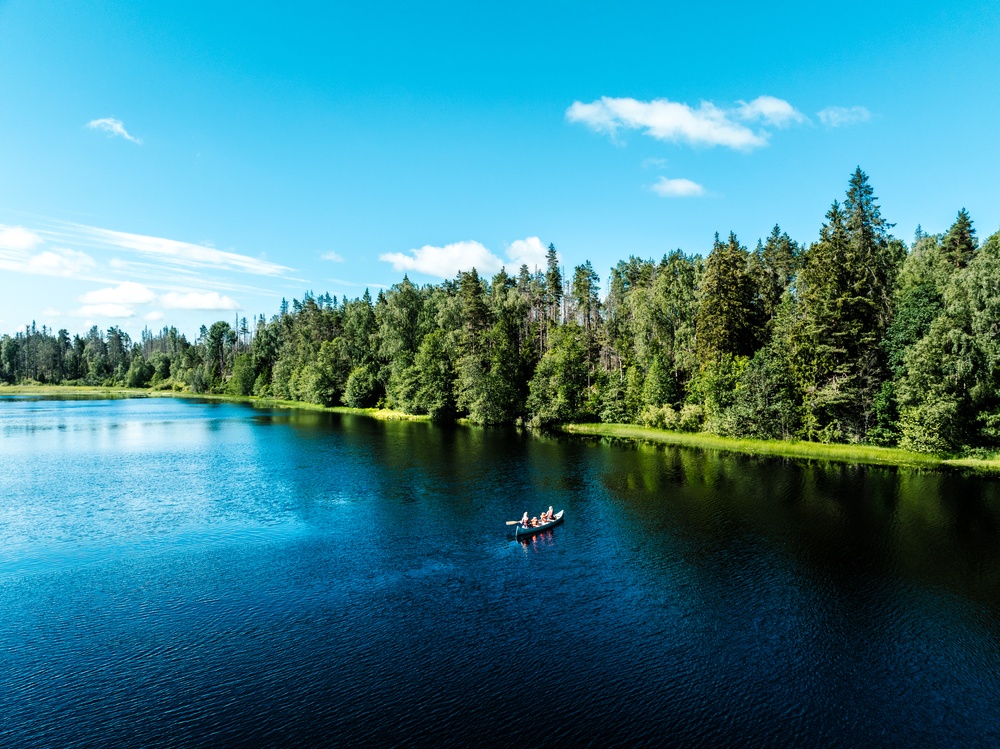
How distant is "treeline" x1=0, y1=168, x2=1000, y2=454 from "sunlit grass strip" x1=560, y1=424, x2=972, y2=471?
1.46m

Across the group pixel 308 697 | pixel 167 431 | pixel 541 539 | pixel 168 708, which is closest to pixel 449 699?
pixel 308 697

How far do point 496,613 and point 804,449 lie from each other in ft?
179

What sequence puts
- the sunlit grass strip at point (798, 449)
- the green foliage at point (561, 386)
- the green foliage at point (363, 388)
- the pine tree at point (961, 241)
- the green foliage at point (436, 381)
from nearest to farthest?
1. the sunlit grass strip at point (798, 449)
2. the pine tree at point (961, 241)
3. the green foliage at point (561, 386)
4. the green foliage at point (436, 381)
5. the green foliage at point (363, 388)

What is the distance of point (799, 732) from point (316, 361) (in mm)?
143504

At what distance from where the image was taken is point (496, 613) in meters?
27.0

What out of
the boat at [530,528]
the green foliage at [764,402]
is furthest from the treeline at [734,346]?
the boat at [530,528]

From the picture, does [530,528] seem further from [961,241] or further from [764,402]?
[961,241]

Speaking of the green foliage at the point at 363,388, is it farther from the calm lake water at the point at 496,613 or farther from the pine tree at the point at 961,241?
the pine tree at the point at 961,241

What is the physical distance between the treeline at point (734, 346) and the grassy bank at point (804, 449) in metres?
1.42

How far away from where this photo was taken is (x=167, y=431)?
91812 mm

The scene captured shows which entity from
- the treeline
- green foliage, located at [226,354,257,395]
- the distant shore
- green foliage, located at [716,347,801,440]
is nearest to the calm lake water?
the distant shore

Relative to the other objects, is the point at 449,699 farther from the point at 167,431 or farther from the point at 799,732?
the point at 167,431

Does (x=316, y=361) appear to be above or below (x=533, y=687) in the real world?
above

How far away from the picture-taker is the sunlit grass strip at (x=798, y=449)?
58375 millimetres
